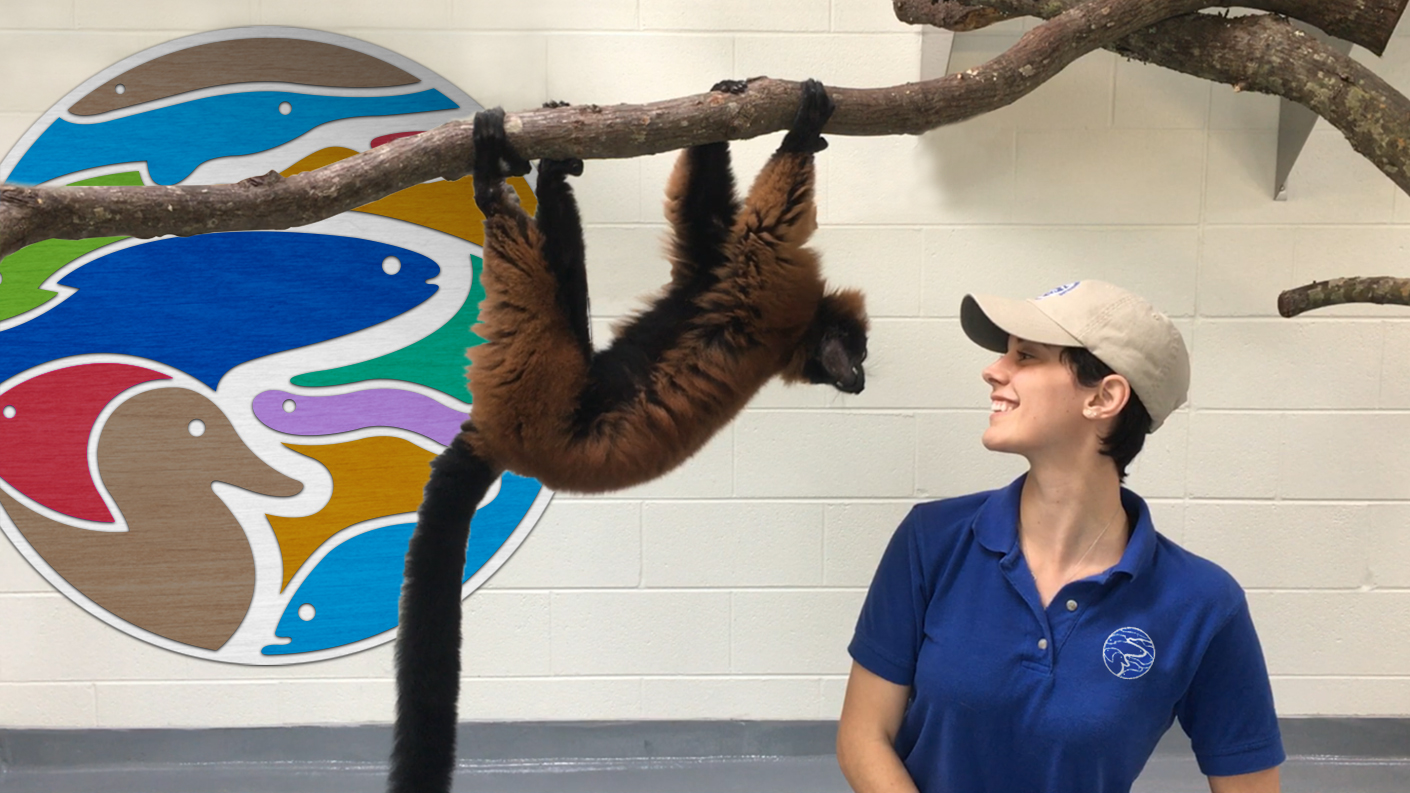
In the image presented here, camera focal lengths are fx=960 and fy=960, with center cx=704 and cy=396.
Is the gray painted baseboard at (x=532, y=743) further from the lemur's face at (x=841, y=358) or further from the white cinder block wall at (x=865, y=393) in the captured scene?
the lemur's face at (x=841, y=358)

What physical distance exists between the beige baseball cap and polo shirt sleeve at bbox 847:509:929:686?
1.02 ft

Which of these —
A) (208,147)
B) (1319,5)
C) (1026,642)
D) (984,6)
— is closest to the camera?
(1026,642)

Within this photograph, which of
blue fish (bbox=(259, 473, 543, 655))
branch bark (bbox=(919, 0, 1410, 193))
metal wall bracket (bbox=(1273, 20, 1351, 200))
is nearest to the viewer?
branch bark (bbox=(919, 0, 1410, 193))

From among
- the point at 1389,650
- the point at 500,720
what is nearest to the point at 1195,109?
the point at 1389,650

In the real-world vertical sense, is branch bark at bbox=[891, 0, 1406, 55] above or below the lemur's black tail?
above

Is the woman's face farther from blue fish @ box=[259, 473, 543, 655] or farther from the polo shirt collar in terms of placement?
blue fish @ box=[259, 473, 543, 655]

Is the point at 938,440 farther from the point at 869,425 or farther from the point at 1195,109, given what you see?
the point at 1195,109

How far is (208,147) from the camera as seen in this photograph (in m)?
2.46

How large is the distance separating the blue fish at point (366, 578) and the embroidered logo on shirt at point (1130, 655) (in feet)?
5.50

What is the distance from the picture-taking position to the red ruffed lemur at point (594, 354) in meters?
1.29

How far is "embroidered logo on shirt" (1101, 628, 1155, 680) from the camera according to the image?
1191mm

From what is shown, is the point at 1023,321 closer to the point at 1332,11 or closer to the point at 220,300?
the point at 1332,11

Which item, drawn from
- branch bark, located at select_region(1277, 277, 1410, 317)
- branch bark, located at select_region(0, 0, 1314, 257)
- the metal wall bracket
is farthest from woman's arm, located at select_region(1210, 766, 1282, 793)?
the metal wall bracket

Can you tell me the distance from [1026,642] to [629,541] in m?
1.54
